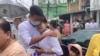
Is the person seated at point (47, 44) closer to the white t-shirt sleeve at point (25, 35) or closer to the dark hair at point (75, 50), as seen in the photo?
the white t-shirt sleeve at point (25, 35)

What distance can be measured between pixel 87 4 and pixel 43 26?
37032 millimetres

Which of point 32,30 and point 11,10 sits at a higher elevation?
point 32,30

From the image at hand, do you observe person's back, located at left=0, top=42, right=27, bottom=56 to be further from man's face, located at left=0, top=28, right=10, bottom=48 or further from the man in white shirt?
the man in white shirt

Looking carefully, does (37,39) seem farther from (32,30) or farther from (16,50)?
(16,50)

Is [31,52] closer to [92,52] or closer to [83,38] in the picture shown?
[92,52]

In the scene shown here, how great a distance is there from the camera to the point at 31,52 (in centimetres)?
617

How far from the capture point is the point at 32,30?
6223 millimetres

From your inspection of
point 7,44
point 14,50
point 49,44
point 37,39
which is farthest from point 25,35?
point 14,50

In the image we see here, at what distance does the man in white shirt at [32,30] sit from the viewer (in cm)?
600

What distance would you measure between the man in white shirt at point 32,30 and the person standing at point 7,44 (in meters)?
1.83

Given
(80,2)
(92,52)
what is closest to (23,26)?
(92,52)

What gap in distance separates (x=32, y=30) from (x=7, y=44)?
212 cm

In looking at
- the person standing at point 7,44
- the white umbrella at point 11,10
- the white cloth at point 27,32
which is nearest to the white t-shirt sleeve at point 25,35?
the white cloth at point 27,32

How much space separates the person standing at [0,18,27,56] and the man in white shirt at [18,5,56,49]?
1832mm
